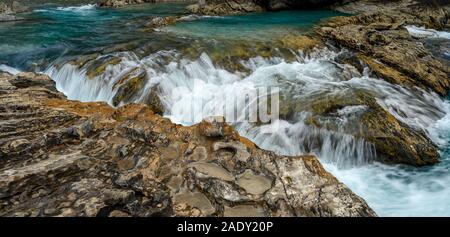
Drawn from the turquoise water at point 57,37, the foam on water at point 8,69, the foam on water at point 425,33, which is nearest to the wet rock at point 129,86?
the turquoise water at point 57,37

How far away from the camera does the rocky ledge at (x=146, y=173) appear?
19.2ft

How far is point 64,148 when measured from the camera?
7262 mm

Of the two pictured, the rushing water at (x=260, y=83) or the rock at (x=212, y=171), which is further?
the rushing water at (x=260, y=83)

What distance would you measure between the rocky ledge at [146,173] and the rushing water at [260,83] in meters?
3.44

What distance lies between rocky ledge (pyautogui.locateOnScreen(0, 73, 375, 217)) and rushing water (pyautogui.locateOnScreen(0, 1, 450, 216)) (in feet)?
11.3

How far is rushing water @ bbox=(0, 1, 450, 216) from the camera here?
10.1m

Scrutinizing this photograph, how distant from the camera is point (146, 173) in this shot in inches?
261

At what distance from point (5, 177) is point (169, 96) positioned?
334 inches

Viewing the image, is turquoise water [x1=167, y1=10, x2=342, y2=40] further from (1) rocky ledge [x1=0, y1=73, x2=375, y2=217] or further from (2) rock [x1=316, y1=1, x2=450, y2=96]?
(1) rocky ledge [x1=0, y1=73, x2=375, y2=217]

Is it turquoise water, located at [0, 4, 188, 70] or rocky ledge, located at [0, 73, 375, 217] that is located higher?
turquoise water, located at [0, 4, 188, 70]

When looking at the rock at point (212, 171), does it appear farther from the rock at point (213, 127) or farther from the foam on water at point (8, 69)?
the foam on water at point (8, 69)

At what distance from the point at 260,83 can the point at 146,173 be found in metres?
9.01

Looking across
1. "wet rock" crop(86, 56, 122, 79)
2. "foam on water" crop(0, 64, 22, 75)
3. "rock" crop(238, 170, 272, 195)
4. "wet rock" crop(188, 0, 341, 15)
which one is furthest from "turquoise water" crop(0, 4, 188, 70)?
"rock" crop(238, 170, 272, 195)

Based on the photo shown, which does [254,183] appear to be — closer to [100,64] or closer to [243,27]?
[100,64]
